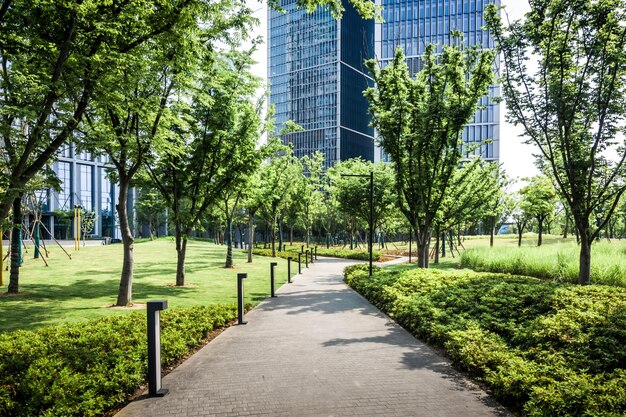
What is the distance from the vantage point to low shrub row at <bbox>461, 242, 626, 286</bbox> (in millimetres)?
14102

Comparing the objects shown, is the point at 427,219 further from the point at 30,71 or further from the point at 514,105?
the point at 30,71

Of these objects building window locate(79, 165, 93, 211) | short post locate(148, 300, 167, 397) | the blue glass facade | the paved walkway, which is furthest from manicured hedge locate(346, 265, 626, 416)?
the blue glass facade

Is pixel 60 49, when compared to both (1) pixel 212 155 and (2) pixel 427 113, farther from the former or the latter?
(2) pixel 427 113

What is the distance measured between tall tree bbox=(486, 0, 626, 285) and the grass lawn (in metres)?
10.6

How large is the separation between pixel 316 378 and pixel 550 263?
620 inches

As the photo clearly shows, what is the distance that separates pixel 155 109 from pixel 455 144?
12633mm

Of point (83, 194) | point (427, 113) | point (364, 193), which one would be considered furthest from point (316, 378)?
point (83, 194)

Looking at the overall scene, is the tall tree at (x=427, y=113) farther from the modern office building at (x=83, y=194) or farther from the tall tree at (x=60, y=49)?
the modern office building at (x=83, y=194)

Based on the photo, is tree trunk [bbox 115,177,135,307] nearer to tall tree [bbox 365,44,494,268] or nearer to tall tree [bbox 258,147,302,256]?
tall tree [bbox 365,44,494,268]

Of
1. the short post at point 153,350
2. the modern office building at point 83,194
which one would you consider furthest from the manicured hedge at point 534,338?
the modern office building at point 83,194

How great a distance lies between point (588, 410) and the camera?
4.26 meters

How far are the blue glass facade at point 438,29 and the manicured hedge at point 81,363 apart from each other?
94.2 m

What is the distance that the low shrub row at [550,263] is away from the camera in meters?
14.1

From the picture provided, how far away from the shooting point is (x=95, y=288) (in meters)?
15.0
